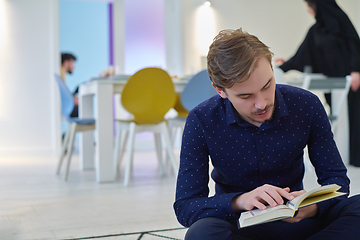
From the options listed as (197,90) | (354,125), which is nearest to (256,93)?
(197,90)

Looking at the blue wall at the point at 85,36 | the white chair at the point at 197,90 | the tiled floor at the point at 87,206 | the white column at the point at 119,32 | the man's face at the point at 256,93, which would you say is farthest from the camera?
the blue wall at the point at 85,36

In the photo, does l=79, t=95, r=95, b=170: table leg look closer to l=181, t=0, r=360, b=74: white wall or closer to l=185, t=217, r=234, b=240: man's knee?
l=181, t=0, r=360, b=74: white wall

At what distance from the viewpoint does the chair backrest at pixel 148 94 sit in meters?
2.65

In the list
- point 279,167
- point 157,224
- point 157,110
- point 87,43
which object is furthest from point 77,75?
point 279,167

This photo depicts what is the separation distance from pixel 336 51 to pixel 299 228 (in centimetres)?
289

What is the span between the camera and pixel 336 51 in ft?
11.6

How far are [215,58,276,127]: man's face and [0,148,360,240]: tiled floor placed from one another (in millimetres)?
718

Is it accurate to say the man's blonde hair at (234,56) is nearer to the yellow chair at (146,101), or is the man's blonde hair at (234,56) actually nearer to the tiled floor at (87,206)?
the tiled floor at (87,206)

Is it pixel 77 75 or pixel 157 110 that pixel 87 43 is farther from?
pixel 157 110

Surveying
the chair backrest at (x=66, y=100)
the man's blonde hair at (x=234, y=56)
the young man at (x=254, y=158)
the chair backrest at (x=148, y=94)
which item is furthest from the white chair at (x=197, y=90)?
the man's blonde hair at (x=234, y=56)

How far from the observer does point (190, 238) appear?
0.91 meters

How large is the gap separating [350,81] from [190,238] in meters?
2.74

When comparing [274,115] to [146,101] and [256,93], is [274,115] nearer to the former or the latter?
[256,93]

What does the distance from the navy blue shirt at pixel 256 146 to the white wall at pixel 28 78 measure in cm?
381
